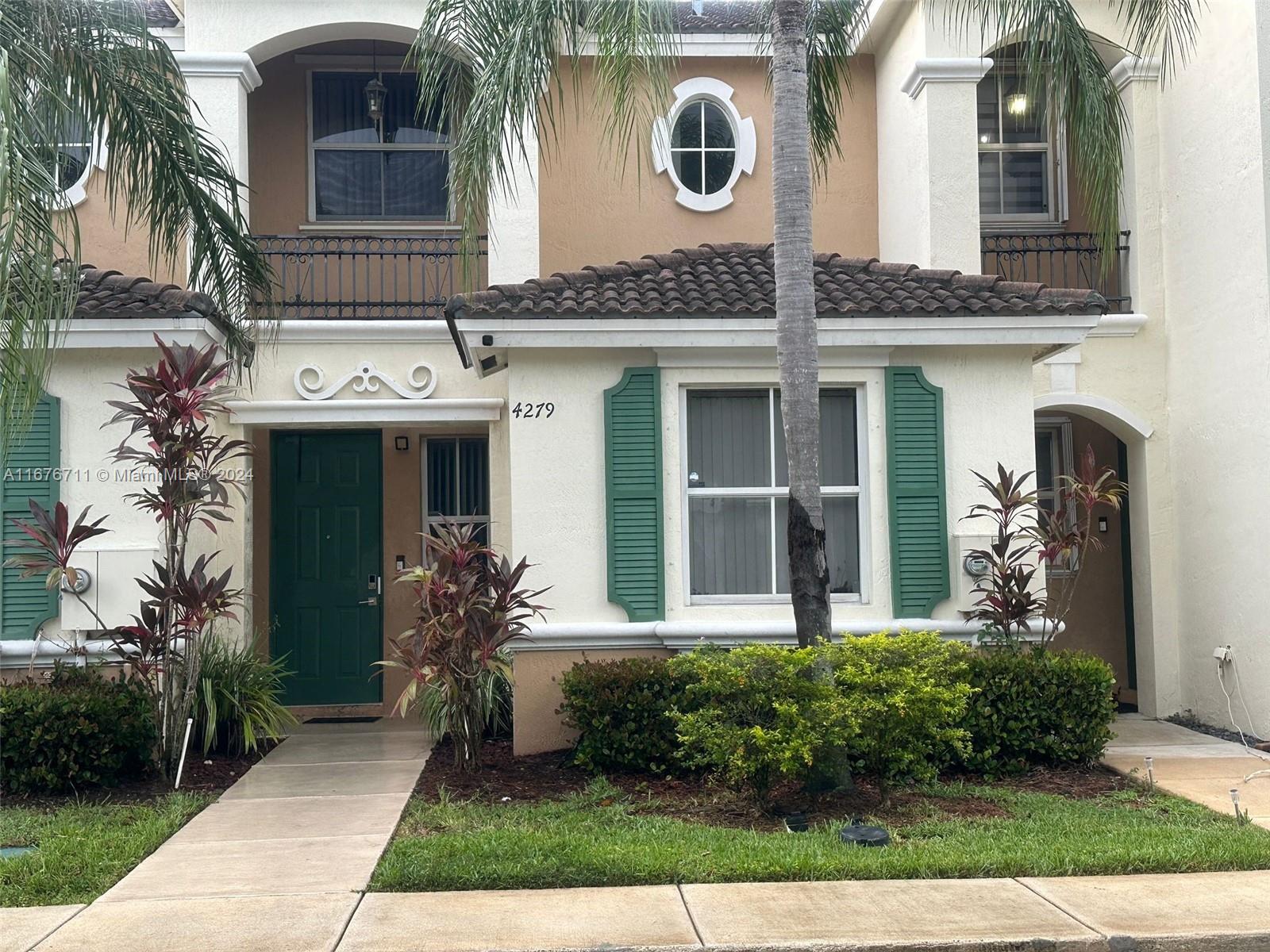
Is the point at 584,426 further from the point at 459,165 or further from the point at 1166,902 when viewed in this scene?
the point at 1166,902

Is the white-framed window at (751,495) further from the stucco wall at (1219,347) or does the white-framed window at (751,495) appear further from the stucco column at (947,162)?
the stucco wall at (1219,347)

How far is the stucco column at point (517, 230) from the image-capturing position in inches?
451

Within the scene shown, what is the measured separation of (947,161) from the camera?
11.5 metres

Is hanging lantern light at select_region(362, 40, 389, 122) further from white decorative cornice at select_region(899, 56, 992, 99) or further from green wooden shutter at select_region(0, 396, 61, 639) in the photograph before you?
white decorative cornice at select_region(899, 56, 992, 99)

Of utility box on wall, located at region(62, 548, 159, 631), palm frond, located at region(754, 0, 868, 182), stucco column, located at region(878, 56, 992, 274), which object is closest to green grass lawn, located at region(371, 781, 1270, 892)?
utility box on wall, located at region(62, 548, 159, 631)

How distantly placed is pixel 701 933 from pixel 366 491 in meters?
7.79

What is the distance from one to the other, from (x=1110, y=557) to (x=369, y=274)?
811 centimetres

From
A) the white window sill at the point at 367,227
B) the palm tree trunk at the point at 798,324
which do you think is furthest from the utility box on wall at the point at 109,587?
the palm tree trunk at the point at 798,324

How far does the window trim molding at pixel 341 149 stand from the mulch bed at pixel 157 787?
5697 millimetres

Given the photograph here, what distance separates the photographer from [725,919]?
5.46 m

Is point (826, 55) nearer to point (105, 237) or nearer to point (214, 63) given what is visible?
point (214, 63)

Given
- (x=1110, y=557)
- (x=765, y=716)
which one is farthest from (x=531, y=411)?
(x=1110, y=557)

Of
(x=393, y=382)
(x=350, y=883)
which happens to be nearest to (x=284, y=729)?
(x=393, y=382)

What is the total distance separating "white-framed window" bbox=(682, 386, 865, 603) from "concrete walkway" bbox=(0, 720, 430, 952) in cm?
278
